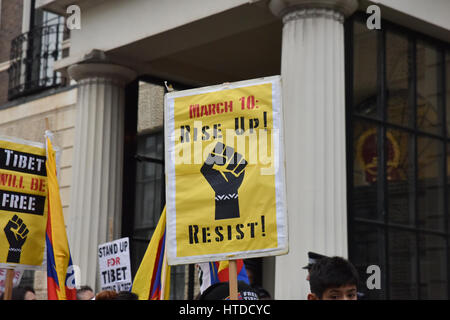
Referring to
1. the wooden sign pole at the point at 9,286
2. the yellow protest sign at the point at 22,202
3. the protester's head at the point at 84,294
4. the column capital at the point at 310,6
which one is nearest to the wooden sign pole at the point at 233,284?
the wooden sign pole at the point at 9,286

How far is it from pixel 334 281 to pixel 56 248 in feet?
14.3

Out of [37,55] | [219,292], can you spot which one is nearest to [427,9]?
[219,292]

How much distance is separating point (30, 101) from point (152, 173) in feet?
17.1

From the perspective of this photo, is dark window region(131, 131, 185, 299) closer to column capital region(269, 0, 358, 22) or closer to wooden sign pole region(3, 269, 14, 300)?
column capital region(269, 0, 358, 22)

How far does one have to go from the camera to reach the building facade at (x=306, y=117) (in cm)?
884

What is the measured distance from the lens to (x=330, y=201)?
8711mm

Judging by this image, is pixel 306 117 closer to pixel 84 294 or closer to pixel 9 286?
pixel 84 294

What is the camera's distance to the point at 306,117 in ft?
29.0

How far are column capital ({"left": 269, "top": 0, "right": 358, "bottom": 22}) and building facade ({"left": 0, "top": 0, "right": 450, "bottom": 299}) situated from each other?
2 cm

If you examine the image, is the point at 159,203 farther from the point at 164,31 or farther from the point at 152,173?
the point at 164,31

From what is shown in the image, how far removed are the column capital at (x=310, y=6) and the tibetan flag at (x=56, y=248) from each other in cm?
281

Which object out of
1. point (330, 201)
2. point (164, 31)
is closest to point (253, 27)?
point (164, 31)

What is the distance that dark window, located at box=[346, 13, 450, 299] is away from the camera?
9641mm

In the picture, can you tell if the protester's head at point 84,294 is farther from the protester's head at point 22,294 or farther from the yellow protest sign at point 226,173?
the yellow protest sign at point 226,173
